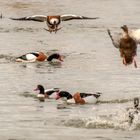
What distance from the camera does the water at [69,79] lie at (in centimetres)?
2078

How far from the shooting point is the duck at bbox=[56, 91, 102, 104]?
25.3 metres

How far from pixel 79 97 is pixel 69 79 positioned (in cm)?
586

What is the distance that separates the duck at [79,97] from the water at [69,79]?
27cm

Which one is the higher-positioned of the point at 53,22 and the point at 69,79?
the point at 53,22

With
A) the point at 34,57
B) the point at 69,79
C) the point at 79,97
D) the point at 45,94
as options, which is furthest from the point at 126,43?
the point at 34,57

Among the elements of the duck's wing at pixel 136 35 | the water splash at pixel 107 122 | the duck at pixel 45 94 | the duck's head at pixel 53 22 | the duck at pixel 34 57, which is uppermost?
the duck at pixel 34 57

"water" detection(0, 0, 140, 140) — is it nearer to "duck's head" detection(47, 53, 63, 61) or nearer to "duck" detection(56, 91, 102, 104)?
"duck" detection(56, 91, 102, 104)

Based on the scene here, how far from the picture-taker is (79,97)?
25.2 metres

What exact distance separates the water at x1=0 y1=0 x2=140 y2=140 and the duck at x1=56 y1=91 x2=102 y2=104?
0.88 ft

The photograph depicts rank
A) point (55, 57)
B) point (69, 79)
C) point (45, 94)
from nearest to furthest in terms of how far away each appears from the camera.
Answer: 1. point (45, 94)
2. point (69, 79)
3. point (55, 57)

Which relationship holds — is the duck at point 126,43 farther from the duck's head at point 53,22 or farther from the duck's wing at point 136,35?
the duck's head at point 53,22

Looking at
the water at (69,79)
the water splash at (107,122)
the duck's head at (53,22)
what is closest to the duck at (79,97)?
the water at (69,79)

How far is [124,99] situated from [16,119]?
17.2ft

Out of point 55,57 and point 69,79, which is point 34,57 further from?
point 69,79
